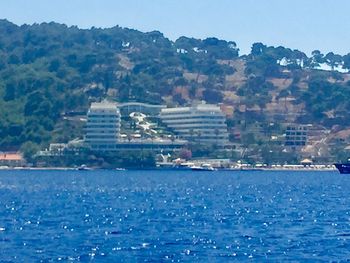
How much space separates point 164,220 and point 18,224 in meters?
9.15

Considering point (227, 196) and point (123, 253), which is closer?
point (123, 253)

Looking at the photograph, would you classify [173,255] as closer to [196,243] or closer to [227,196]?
[196,243]

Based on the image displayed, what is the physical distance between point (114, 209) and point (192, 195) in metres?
29.0

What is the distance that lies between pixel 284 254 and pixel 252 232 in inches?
455

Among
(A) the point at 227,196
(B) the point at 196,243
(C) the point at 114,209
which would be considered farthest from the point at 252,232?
(A) the point at 227,196

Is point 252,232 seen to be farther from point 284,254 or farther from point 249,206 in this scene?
point 249,206

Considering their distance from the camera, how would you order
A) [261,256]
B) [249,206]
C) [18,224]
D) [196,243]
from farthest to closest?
[249,206] < [18,224] < [196,243] < [261,256]

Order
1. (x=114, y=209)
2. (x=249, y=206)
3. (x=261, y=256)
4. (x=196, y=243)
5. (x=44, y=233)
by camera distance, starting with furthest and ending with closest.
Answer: (x=249, y=206), (x=114, y=209), (x=44, y=233), (x=196, y=243), (x=261, y=256)

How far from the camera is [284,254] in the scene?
53969 mm

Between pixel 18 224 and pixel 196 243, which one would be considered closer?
pixel 196 243

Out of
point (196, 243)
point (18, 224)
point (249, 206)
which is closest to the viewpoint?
point (196, 243)

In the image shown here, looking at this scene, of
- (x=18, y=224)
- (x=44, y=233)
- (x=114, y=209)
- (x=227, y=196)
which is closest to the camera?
(x=44, y=233)

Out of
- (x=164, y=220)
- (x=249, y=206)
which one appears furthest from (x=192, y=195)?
(x=164, y=220)

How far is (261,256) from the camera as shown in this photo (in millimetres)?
53250
